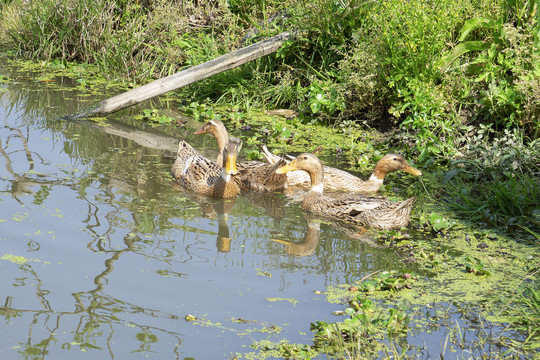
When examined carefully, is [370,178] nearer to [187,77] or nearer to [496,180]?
[496,180]

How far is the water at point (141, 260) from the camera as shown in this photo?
449 cm

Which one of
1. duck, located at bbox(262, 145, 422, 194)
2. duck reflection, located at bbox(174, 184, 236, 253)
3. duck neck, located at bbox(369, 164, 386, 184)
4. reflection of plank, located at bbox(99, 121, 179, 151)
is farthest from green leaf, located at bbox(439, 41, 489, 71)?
reflection of plank, located at bbox(99, 121, 179, 151)

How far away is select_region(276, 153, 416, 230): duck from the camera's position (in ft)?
22.1

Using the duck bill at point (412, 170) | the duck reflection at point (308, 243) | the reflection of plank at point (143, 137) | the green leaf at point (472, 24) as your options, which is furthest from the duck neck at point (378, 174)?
the reflection of plank at point (143, 137)

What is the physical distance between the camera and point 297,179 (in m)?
8.44

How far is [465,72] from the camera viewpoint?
30.2 feet

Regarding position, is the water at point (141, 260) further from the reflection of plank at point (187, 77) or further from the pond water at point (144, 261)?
the reflection of plank at point (187, 77)

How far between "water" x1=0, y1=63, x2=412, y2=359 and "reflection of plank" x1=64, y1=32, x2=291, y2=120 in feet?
3.85

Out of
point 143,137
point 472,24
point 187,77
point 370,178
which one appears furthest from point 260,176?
point 472,24

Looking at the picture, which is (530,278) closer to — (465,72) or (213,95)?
(465,72)

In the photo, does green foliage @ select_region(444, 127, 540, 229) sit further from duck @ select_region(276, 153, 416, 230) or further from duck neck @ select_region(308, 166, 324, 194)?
duck neck @ select_region(308, 166, 324, 194)

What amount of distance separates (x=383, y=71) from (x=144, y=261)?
5.09 metres

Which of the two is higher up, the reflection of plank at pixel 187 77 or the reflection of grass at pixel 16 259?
the reflection of plank at pixel 187 77

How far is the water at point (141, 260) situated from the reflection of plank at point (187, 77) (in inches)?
46.2
